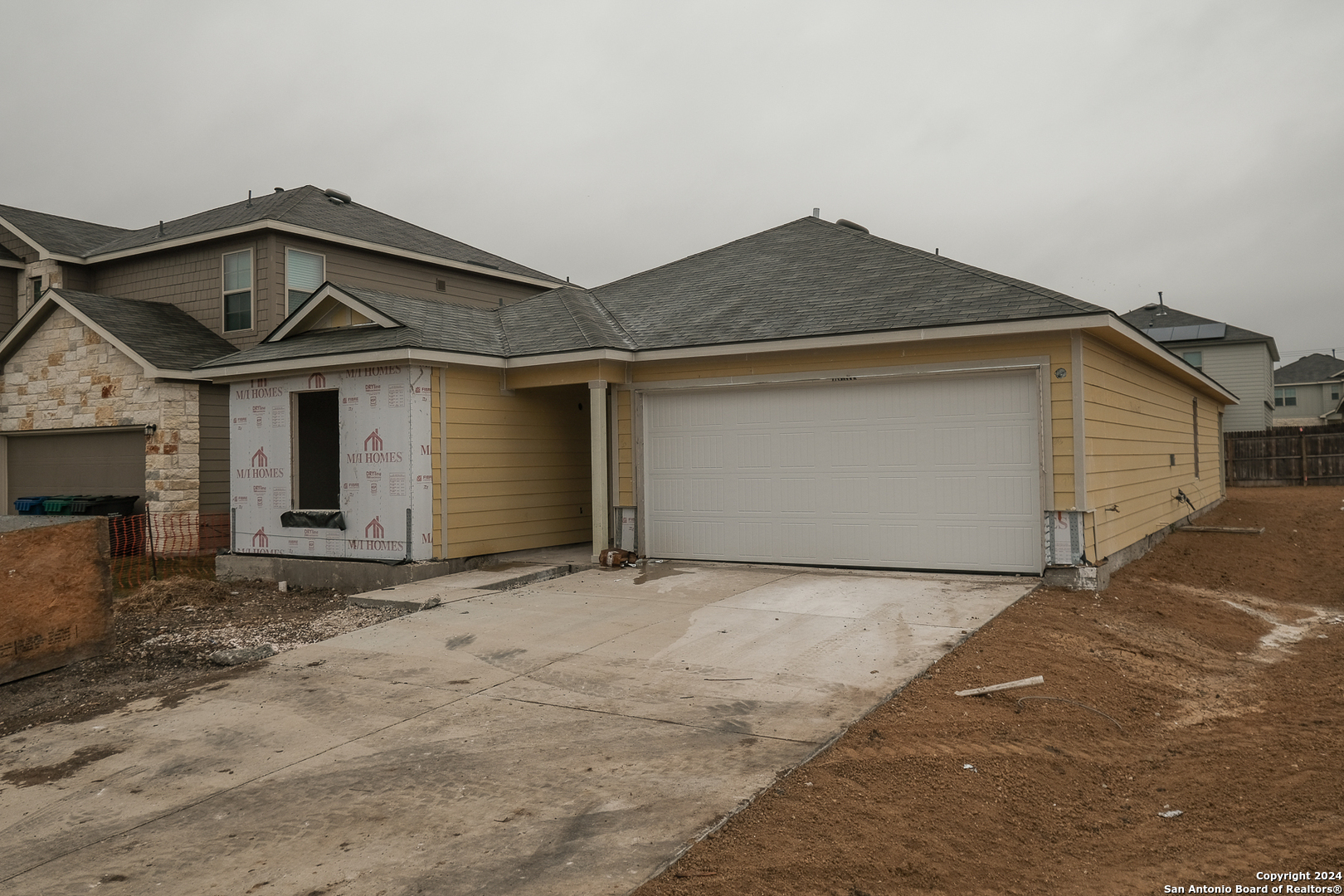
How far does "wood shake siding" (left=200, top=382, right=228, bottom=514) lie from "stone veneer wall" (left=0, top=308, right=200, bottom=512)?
0.14 meters

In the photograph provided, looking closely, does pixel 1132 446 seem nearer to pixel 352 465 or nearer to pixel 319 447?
pixel 352 465

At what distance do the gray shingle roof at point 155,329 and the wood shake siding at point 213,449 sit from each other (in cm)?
71

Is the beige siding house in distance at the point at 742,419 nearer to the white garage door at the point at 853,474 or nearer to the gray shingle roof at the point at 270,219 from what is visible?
the white garage door at the point at 853,474

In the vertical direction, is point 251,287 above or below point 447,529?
above

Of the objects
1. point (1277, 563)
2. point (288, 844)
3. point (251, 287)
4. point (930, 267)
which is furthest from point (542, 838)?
Answer: point (251, 287)

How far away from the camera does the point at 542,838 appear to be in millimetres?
3758

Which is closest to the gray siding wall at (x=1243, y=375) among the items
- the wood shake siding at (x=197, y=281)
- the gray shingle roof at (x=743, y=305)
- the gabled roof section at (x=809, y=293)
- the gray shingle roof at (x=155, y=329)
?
the gabled roof section at (x=809, y=293)

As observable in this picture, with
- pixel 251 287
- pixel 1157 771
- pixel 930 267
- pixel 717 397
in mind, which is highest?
pixel 251 287

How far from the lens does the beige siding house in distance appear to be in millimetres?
9359

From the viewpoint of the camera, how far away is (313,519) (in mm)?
11812

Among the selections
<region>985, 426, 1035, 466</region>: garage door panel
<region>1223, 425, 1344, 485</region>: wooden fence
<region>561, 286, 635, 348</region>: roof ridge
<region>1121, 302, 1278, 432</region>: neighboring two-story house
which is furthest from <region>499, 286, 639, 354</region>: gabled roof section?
<region>1121, 302, 1278, 432</region>: neighboring two-story house

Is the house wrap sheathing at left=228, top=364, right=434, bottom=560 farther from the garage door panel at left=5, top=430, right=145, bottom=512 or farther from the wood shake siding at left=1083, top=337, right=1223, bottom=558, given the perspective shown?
the wood shake siding at left=1083, top=337, right=1223, bottom=558

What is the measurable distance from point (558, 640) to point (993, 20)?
1416cm

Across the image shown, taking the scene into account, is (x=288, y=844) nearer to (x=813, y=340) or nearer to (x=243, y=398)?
(x=813, y=340)
